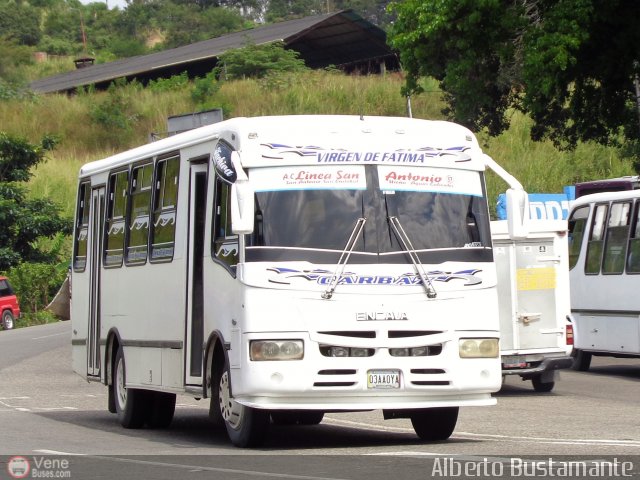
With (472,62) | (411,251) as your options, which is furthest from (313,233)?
(472,62)

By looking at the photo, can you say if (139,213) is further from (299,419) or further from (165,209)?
(299,419)

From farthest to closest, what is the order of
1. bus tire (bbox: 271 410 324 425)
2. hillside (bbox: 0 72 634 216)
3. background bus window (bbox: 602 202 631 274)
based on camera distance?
hillside (bbox: 0 72 634 216)
background bus window (bbox: 602 202 631 274)
bus tire (bbox: 271 410 324 425)

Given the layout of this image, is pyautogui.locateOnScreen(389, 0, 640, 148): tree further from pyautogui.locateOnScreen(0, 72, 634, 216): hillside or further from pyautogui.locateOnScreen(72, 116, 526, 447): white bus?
pyautogui.locateOnScreen(0, 72, 634, 216): hillside

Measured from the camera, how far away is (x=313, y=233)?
40.0ft

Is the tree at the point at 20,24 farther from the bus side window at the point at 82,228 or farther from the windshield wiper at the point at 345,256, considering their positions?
the windshield wiper at the point at 345,256

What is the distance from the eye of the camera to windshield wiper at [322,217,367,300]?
39.2 feet

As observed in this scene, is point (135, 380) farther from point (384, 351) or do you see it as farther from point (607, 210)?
point (607, 210)

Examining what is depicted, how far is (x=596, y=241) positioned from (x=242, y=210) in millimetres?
14133

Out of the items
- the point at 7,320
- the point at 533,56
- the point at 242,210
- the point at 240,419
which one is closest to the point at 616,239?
the point at 533,56

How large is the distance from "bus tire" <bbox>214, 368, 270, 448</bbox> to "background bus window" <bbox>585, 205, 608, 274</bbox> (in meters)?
13.1

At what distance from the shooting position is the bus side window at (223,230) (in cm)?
1249

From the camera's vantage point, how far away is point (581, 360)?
2547 cm

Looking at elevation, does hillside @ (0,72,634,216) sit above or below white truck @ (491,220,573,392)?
above
